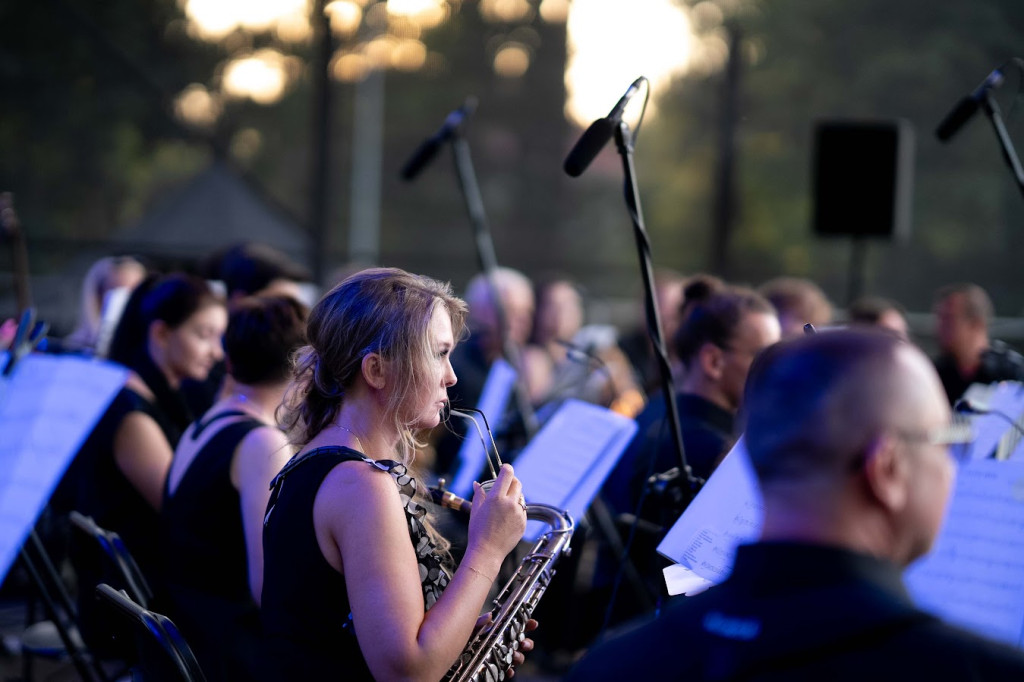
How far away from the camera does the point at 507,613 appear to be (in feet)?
5.96

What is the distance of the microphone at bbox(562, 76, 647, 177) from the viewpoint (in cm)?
228

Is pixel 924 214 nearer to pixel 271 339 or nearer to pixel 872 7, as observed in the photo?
pixel 872 7

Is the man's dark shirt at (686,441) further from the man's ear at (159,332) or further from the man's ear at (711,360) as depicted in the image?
the man's ear at (159,332)

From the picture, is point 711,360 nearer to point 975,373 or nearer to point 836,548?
point 836,548

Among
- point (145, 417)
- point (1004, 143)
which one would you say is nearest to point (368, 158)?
Result: point (145, 417)

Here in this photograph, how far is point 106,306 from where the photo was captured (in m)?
4.62

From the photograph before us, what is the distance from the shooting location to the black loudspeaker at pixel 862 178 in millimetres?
6367

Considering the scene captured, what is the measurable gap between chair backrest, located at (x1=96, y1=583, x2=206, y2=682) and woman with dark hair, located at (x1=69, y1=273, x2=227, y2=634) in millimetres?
745

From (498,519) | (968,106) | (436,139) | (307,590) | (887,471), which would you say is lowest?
(307,590)

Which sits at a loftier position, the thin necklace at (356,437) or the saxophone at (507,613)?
the thin necklace at (356,437)

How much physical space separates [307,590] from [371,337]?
1.48ft

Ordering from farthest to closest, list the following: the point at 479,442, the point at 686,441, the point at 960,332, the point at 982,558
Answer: the point at 960,332
the point at 479,442
the point at 686,441
the point at 982,558

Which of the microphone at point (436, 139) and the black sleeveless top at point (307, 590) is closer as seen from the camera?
Result: the black sleeveless top at point (307, 590)

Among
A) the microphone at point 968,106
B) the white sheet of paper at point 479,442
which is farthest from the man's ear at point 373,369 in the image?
the microphone at point 968,106
